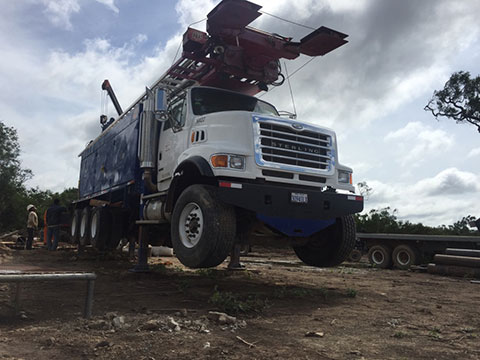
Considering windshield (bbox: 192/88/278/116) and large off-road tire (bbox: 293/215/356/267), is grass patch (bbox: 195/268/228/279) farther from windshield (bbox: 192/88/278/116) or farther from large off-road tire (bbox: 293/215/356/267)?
windshield (bbox: 192/88/278/116)

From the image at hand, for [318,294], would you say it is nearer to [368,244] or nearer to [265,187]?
[265,187]

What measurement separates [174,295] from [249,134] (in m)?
2.59

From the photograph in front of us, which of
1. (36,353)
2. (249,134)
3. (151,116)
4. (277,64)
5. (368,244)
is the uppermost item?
(277,64)

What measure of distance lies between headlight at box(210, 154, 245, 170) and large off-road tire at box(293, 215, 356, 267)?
216 cm

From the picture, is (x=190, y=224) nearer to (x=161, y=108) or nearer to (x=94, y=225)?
(x=161, y=108)

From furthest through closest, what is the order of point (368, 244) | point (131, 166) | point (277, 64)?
point (368, 244) → point (131, 166) → point (277, 64)

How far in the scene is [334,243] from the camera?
7098mm

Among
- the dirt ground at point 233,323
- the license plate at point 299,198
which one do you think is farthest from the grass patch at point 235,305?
the license plate at point 299,198

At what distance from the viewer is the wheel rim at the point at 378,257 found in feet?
46.5

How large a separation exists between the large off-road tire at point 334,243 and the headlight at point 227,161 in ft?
7.08

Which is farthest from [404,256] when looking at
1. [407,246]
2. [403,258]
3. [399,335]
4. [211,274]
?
[399,335]

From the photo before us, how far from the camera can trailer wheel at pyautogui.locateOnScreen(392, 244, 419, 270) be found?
13258mm

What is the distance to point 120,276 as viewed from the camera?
8.16 metres

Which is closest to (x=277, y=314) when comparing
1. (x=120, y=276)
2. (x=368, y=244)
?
(x=120, y=276)
